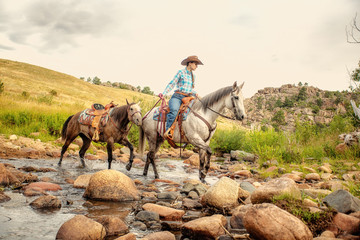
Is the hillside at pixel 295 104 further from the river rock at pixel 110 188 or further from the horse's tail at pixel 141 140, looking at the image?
the river rock at pixel 110 188

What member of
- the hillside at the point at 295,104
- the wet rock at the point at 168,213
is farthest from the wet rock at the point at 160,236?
the hillside at the point at 295,104

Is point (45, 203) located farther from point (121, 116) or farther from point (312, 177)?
point (312, 177)

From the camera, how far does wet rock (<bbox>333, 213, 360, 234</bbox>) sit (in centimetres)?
277

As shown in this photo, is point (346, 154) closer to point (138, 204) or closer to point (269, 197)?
point (269, 197)

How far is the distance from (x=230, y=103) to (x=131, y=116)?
2880mm

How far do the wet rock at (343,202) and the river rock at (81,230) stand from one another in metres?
2.92

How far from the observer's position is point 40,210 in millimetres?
3529

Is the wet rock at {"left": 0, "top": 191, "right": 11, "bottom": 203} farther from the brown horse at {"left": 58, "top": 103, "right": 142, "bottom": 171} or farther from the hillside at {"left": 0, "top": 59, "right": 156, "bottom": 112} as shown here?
the hillside at {"left": 0, "top": 59, "right": 156, "bottom": 112}

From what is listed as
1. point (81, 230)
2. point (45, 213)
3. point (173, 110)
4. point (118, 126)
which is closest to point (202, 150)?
point (173, 110)

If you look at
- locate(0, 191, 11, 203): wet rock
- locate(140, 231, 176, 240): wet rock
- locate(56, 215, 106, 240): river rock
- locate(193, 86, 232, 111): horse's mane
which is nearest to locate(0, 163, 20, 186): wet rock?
locate(0, 191, 11, 203): wet rock

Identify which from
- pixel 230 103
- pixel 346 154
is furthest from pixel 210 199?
pixel 346 154

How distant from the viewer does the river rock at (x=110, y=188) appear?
4340 mm

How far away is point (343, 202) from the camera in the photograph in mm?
3199

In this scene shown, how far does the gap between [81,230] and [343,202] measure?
325 cm
